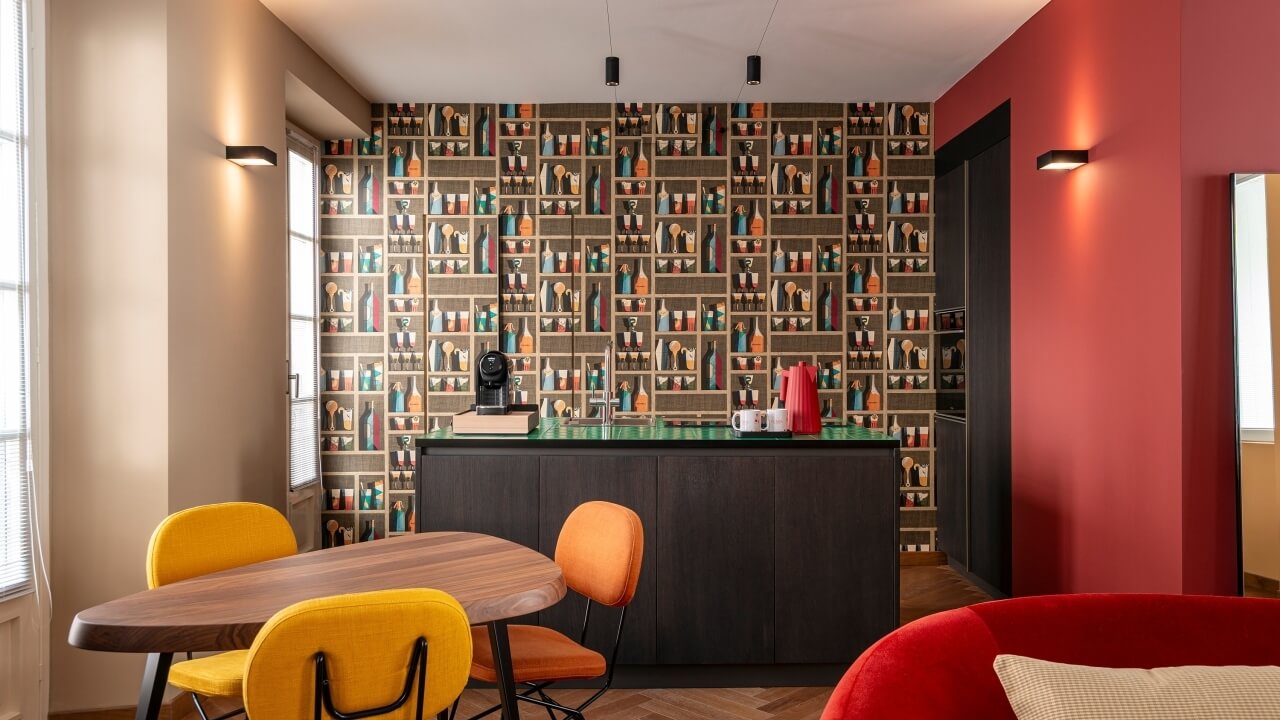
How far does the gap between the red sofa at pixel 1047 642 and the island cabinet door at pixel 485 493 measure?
7.42ft

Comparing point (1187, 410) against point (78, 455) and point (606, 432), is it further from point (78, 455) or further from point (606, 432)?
point (78, 455)

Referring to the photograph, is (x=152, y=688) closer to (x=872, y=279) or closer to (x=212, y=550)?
(x=212, y=550)

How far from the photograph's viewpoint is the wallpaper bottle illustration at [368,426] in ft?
18.4

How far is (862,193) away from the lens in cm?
564

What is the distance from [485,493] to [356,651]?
1.82 m

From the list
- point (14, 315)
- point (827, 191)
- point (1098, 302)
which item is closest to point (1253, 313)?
point (1098, 302)

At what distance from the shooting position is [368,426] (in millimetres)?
5602

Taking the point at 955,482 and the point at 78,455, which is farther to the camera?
the point at 955,482

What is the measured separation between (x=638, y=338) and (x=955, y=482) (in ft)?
7.39

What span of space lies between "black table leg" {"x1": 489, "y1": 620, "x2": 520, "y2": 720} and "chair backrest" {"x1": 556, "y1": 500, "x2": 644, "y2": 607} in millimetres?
436

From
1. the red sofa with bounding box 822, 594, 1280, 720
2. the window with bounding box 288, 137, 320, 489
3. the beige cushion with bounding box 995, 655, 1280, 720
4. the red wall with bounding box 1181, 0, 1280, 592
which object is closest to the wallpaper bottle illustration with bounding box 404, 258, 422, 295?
the window with bounding box 288, 137, 320, 489

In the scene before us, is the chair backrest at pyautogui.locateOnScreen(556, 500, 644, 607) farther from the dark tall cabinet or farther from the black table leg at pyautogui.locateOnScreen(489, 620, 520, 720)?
the dark tall cabinet

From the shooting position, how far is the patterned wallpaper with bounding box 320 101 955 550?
5613mm

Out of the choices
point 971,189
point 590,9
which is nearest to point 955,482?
point 971,189
